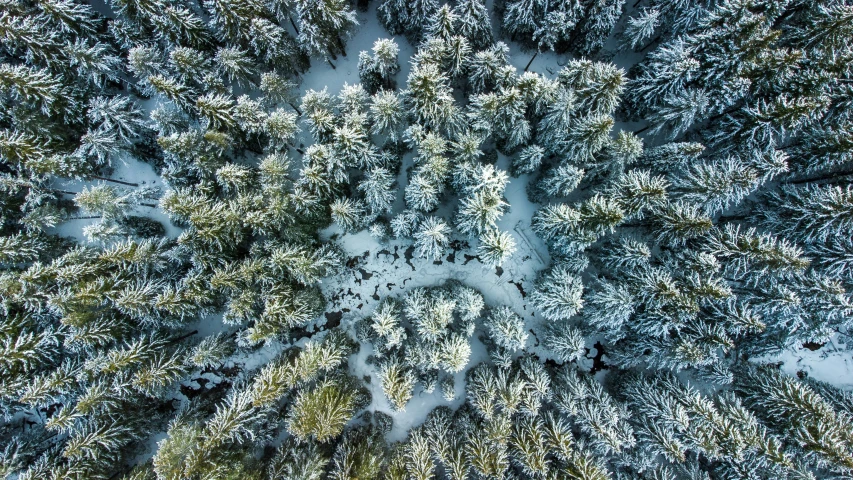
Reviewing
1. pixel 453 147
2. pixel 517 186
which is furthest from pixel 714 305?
pixel 453 147

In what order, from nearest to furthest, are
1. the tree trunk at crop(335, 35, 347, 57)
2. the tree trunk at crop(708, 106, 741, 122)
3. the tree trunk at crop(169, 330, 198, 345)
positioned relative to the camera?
the tree trunk at crop(708, 106, 741, 122), the tree trunk at crop(169, 330, 198, 345), the tree trunk at crop(335, 35, 347, 57)

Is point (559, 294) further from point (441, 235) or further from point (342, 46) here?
point (342, 46)

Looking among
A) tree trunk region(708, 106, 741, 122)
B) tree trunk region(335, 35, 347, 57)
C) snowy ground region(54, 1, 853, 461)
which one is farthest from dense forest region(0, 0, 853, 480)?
snowy ground region(54, 1, 853, 461)

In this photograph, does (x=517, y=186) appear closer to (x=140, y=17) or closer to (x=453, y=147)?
(x=453, y=147)

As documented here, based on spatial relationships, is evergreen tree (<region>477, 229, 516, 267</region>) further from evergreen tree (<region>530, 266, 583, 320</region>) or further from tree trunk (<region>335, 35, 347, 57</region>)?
tree trunk (<region>335, 35, 347, 57</region>)

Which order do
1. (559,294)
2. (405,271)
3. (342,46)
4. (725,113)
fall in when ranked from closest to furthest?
(559,294) → (725,113) → (342,46) → (405,271)

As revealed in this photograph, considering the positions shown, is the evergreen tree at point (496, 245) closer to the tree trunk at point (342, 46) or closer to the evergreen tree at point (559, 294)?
the evergreen tree at point (559, 294)

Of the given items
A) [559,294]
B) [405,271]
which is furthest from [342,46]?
[559,294]

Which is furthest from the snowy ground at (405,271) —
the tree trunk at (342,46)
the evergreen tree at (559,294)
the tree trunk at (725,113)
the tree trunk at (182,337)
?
the tree trunk at (725,113)
